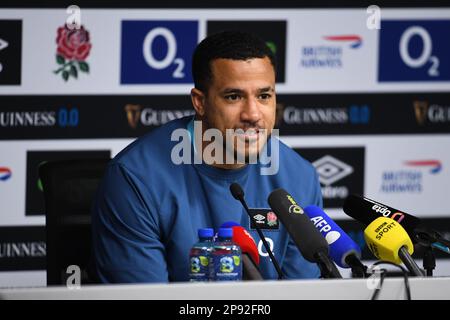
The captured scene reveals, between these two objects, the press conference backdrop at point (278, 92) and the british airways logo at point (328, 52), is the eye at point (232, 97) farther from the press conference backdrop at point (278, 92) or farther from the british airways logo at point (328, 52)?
the british airways logo at point (328, 52)

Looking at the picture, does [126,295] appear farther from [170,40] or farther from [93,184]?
[170,40]

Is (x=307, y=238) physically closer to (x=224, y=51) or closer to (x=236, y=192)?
(x=236, y=192)

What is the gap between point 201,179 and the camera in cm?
297

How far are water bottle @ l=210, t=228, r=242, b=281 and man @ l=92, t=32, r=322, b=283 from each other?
34 centimetres

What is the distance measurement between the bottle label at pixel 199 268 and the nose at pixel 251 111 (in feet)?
1.92

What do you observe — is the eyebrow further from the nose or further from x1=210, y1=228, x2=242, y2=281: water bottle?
x1=210, y1=228, x2=242, y2=281: water bottle

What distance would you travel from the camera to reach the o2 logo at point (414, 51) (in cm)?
523

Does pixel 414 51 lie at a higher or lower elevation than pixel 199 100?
higher

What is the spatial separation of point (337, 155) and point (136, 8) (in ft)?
4.45

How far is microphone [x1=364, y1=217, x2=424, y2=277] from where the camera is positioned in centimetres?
216

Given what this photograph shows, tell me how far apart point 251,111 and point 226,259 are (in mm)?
639

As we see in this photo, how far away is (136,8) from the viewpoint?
4895mm

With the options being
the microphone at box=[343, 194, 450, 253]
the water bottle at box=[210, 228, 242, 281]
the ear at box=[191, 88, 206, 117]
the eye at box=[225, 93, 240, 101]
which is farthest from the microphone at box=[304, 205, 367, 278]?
the ear at box=[191, 88, 206, 117]

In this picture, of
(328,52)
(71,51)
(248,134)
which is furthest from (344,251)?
(328,52)
